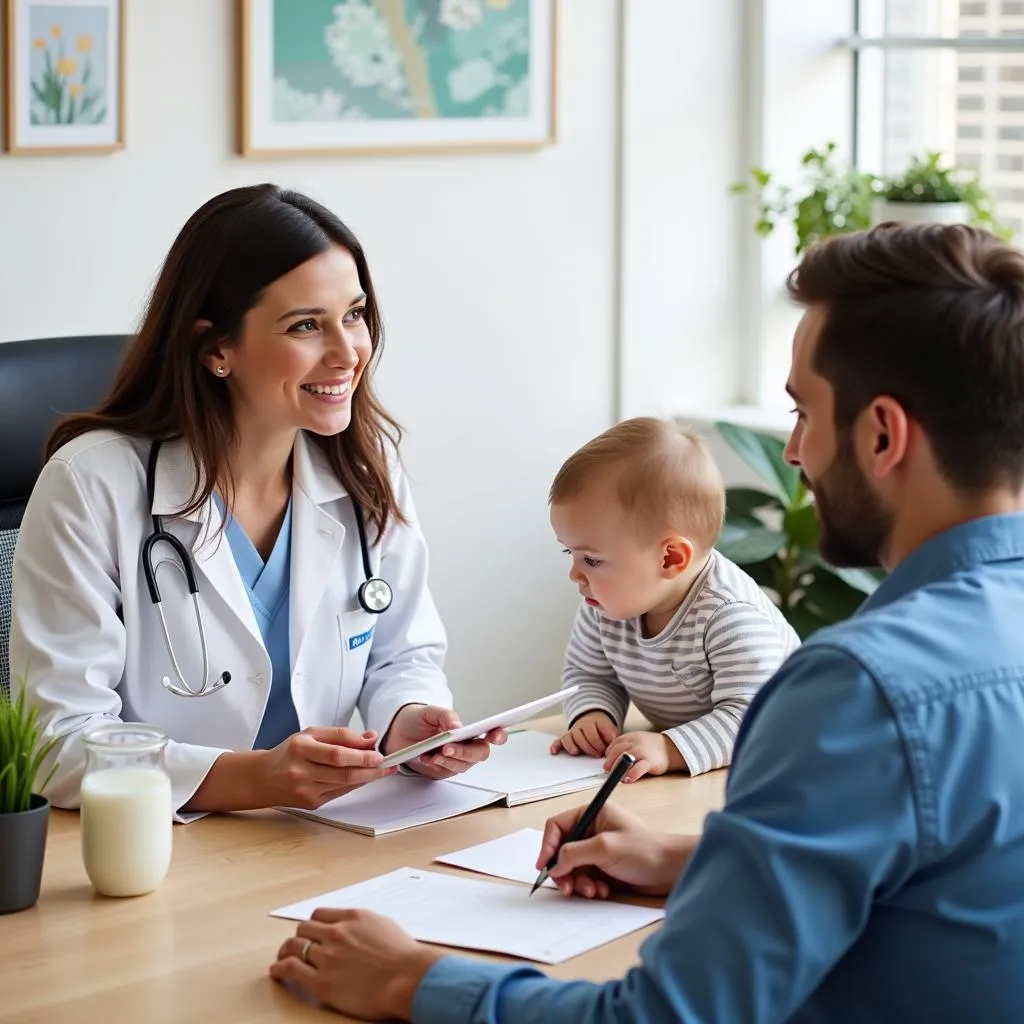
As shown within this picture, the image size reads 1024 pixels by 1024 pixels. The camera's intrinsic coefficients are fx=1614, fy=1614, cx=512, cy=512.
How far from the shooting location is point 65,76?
2922mm

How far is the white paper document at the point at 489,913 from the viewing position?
4.64 ft

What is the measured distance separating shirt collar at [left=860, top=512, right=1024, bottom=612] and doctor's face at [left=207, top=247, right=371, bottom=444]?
1.07 m

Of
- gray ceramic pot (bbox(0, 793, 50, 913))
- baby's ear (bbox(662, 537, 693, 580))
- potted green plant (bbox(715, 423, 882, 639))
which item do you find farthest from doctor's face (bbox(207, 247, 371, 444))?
potted green plant (bbox(715, 423, 882, 639))

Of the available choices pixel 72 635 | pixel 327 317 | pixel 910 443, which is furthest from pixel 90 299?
pixel 910 443

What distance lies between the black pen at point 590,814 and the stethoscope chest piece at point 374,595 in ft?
2.08

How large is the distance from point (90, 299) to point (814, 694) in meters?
2.27

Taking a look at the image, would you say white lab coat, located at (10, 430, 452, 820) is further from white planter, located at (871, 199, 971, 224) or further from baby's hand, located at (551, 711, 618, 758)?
white planter, located at (871, 199, 971, 224)

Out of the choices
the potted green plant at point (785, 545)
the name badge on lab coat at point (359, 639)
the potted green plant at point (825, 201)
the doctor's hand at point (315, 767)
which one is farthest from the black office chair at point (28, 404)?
the potted green plant at point (825, 201)

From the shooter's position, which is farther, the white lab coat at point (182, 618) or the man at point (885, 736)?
the white lab coat at point (182, 618)

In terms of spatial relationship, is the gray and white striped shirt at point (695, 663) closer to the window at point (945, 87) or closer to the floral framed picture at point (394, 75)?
the floral framed picture at point (394, 75)

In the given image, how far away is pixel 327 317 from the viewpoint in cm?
210

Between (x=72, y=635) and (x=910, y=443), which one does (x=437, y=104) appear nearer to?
(x=72, y=635)

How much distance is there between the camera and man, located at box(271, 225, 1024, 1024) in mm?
1049

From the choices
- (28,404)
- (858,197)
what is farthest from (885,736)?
(858,197)
